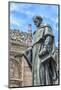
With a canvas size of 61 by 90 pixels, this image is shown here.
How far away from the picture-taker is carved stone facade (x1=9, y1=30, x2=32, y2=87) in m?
2.20

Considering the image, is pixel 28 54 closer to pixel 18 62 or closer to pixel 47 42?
pixel 18 62

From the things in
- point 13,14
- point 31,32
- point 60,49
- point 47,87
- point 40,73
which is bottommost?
point 47,87

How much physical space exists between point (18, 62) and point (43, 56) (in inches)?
10.6

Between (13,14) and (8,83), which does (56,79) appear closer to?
(8,83)

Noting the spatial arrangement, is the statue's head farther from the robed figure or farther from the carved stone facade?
the carved stone facade

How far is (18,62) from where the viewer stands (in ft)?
7.27

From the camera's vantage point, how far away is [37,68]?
7.41ft

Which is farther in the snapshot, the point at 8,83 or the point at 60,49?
the point at 60,49

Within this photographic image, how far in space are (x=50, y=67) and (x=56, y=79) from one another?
5.5 inches

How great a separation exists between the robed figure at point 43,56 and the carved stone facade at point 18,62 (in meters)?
0.06

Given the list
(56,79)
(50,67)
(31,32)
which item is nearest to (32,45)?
(31,32)

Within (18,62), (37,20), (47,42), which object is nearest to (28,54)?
(18,62)

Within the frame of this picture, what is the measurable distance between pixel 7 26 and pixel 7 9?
171 mm

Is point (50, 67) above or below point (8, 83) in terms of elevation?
above
